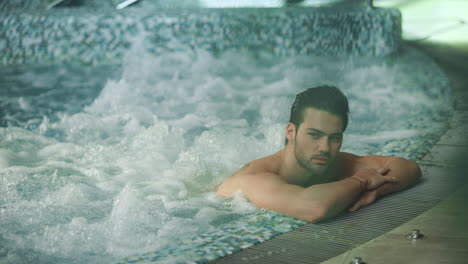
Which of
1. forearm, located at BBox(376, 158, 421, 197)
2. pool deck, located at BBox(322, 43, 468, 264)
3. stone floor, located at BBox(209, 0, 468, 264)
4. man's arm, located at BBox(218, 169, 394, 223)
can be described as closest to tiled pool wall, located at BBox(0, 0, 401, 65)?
stone floor, located at BBox(209, 0, 468, 264)

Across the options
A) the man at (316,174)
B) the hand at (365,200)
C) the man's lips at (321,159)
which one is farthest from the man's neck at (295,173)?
the hand at (365,200)

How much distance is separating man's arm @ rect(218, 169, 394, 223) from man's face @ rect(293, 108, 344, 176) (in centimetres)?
15

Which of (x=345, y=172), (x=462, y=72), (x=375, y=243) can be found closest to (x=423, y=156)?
(x=345, y=172)

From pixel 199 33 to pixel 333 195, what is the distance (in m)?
5.52

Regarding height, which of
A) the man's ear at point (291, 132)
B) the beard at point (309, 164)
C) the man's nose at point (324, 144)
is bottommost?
the beard at point (309, 164)

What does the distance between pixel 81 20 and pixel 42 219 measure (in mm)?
5310

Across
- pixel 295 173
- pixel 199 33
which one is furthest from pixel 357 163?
pixel 199 33

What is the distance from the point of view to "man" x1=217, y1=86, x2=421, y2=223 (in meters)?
2.63

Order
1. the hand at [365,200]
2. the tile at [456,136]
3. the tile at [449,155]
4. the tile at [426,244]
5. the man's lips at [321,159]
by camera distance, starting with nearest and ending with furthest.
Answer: the tile at [426,244] < the hand at [365,200] < the man's lips at [321,159] < the tile at [449,155] < the tile at [456,136]

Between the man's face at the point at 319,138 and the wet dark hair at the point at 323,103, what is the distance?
21mm

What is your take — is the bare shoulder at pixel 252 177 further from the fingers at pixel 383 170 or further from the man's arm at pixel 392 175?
the fingers at pixel 383 170

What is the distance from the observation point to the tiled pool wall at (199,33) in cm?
772

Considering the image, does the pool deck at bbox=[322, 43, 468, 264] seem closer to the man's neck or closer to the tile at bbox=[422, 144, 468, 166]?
the tile at bbox=[422, 144, 468, 166]

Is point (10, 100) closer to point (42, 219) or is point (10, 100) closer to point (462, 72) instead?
point (42, 219)
